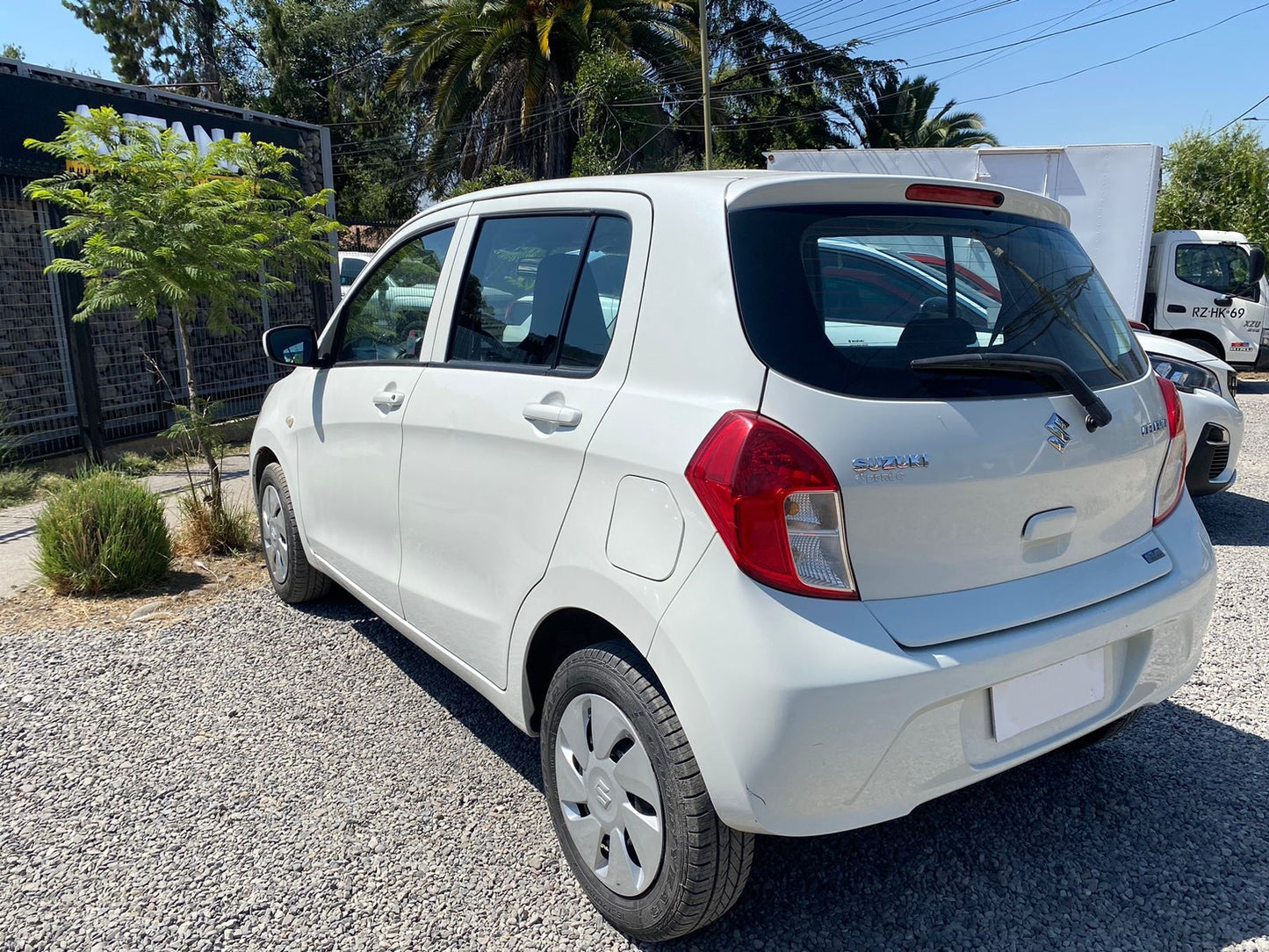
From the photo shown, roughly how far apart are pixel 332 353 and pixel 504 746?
1.85 m

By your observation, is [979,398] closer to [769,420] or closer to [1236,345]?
[769,420]

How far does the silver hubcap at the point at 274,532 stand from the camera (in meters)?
4.61

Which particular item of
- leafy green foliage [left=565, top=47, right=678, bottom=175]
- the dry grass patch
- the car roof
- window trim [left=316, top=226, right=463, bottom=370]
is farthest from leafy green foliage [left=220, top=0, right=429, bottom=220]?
the car roof

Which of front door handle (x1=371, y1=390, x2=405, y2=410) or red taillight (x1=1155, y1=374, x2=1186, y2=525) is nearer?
red taillight (x1=1155, y1=374, x2=1186, y2=525)

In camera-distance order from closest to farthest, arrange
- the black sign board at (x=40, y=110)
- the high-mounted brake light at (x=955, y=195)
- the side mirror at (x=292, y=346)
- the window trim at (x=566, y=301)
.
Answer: the high-mounted brake light at (x=955, y=195) → the window trim at (x=566, y=301) → the side mirror at (x=292, y=346) → the black sign board at (x=40, y=110)

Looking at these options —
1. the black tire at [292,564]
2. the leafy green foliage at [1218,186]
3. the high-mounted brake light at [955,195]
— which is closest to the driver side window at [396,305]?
the black tire at [292,564]

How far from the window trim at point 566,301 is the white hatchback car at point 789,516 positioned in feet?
0.05

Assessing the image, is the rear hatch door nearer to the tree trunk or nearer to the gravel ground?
the gravel ground

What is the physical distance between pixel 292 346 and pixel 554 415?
2.02 metres

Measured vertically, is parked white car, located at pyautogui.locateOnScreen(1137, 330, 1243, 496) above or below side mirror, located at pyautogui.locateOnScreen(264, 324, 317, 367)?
below

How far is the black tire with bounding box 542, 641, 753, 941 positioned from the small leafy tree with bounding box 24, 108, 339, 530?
4320mm

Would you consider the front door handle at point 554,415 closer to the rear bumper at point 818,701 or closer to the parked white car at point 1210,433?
the rear bumper at point 818,701

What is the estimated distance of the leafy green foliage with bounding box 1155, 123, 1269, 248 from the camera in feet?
54.1

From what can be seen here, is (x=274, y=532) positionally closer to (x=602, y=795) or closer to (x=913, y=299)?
(x=602, y=795)
